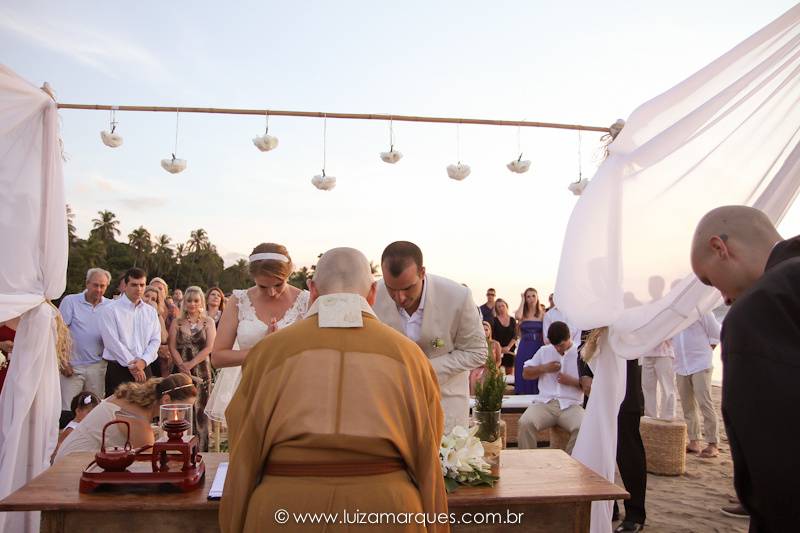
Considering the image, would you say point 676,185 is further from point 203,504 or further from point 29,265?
point 29,265

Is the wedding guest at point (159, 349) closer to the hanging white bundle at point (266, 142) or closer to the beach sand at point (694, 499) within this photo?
the hanging white bundle at point (266, 142)

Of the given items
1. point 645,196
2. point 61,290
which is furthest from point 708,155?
point 61,290

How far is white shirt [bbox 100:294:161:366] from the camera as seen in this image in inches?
267

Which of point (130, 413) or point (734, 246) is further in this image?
point (130, 413)

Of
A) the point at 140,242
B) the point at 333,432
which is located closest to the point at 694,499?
the point at 333,432

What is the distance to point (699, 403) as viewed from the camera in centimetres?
791

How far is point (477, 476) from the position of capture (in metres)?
2.80

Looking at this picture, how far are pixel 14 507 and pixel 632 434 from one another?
4105 mm

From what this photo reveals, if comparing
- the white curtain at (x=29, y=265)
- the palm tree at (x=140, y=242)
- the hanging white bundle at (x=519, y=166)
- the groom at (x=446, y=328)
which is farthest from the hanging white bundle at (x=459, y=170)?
the palm tree at (x=140, y=242)

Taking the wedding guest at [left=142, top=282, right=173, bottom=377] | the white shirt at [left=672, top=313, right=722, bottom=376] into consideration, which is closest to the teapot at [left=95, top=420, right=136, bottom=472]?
the wedding guest at [left=142, top=282, right=173, bottom=377]

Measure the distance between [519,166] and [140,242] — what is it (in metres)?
60.8

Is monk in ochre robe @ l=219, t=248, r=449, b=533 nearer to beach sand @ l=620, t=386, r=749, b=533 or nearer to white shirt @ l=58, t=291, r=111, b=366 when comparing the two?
beach sand @ l=620, t=386, r=749, b=533

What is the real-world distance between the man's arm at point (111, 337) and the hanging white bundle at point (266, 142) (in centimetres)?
248

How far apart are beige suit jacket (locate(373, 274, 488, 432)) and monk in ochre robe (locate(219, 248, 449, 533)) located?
1864mm
